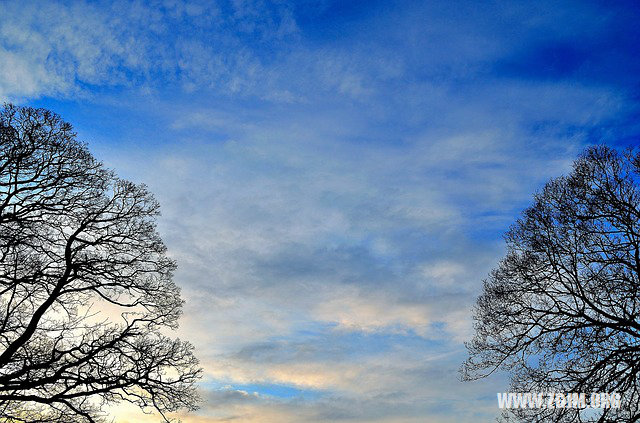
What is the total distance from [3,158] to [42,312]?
372 cm

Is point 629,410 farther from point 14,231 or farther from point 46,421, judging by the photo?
point 14,231

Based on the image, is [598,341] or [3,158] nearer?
[3,158]

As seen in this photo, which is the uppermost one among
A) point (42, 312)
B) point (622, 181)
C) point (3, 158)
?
point (3, 158)

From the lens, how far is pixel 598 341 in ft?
38.3

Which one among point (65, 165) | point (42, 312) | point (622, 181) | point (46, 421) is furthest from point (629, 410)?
point (65, 165)

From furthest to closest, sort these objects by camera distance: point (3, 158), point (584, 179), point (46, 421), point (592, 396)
Result: 1. point (584, 179)
2. point (592, 396)
3. point (3, 158)
4. point (46, 421)

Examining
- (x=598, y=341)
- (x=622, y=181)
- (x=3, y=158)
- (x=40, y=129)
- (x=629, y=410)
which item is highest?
(x=40, y=129)

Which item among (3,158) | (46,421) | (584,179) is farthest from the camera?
(584,179)

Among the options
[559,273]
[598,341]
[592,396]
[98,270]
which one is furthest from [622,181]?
[98,270]

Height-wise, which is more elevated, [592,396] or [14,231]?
[14,231]

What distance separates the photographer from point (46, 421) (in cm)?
1005

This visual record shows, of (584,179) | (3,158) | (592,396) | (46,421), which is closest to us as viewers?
(46,421)

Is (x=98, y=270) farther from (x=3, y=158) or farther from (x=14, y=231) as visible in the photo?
(x=3, y=158)

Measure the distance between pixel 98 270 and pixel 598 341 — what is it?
12713 millimetres
